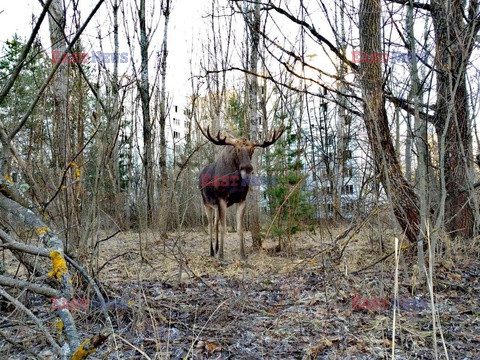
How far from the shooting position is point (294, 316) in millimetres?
3123

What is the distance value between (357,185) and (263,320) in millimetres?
2355

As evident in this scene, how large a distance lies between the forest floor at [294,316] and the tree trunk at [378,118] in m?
0.72

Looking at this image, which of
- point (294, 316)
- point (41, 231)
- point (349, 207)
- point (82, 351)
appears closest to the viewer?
point (82, 351)

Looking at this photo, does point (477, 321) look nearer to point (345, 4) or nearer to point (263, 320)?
point (263, 320)

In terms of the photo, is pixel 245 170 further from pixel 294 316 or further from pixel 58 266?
pixel 58 266

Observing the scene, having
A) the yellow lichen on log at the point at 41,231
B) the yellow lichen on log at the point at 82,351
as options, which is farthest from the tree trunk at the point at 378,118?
the yellow lichen on log at the point at 82,351

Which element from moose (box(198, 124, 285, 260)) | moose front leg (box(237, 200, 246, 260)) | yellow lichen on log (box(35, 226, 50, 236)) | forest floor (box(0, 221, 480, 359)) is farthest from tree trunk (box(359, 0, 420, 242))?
yellow lichen on log (box(35, 226, 50, 236))

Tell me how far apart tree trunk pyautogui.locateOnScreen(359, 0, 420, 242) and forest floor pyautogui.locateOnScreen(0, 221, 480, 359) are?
717mm

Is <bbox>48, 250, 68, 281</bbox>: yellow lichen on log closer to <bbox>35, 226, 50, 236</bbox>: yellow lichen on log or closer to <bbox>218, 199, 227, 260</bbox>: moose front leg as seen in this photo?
<bbox>35, 226, 50, 236</bbox>: yellow lichen on log

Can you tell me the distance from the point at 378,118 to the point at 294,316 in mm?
2639

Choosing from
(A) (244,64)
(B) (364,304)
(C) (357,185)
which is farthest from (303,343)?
(A) (244,64)

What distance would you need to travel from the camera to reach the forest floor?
2.48 meters

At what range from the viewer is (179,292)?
385 centimetres

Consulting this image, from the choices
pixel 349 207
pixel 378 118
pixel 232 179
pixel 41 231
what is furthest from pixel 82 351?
pixel 232 179
